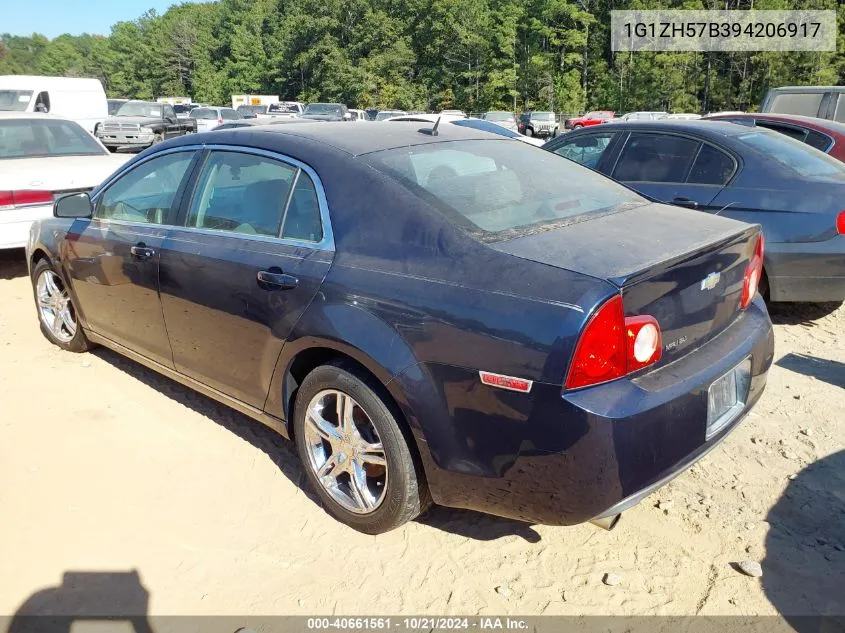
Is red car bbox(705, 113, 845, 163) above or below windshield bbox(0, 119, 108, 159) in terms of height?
A: below

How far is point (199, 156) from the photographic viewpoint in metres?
3.53

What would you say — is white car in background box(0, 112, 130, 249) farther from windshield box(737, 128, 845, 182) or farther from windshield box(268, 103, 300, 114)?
windshield box(268, 103, 300, 114)

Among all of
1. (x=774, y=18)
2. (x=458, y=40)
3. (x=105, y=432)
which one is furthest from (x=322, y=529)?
(x=458, y=40)

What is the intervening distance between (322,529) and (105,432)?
1585 mm

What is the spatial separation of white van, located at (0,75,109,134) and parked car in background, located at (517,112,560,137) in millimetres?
24735

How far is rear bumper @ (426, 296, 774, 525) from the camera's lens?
2.14m

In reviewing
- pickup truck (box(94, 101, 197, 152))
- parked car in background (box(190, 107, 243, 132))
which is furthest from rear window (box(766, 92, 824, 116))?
parked car in background (box(190, 107, 243, 132))

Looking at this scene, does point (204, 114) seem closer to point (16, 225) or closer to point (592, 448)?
point (16, 225)

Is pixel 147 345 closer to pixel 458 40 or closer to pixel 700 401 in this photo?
pixel 700 401

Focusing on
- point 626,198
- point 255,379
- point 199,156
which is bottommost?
point 255,379

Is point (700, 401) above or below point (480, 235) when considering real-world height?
below

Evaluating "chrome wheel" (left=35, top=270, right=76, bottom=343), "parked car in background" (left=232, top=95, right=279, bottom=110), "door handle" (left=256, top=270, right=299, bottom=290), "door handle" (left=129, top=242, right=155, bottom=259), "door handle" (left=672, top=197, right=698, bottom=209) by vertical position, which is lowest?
"parked car in background" (left=232, top=95, right=279, bottom=110)

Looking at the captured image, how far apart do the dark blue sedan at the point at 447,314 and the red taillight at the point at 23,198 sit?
3.70 metres

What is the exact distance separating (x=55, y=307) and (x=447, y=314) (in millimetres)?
3771
